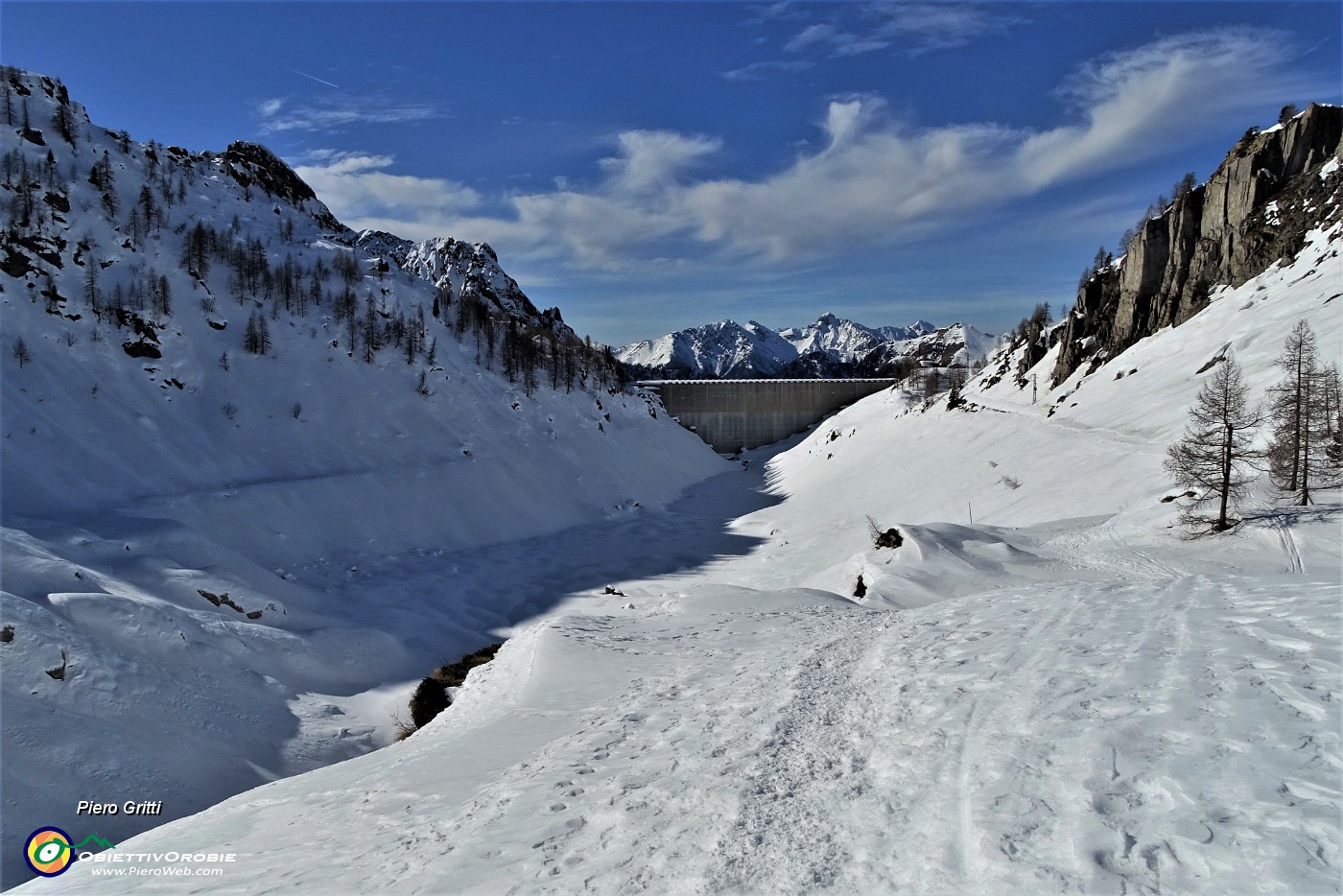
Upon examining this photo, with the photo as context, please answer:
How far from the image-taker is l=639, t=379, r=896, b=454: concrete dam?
293 ft

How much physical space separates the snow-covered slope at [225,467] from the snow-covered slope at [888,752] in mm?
4042

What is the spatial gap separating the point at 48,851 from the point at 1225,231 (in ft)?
210

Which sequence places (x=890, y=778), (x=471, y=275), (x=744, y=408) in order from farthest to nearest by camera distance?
(x=471, y=275), (x=744, y=408), (x=890, y=778)

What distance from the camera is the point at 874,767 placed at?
6.82 m

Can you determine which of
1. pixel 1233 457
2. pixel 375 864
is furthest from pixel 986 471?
pixel 375 864

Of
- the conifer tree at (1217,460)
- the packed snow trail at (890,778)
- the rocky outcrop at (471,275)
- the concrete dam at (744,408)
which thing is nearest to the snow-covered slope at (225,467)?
the packed snow trail at (890,778)

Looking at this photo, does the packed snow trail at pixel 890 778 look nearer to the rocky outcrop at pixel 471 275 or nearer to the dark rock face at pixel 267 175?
the rocky outcrop at pixel 471 275

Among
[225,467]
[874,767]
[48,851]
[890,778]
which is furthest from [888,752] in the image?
[225,467]

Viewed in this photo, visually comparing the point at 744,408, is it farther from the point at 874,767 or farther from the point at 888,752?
the point at 874,767

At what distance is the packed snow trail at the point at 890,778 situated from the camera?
199 inches

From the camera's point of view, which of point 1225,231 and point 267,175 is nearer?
point 1225,231

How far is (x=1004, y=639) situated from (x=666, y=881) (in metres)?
7.13

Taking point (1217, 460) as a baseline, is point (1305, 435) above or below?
above

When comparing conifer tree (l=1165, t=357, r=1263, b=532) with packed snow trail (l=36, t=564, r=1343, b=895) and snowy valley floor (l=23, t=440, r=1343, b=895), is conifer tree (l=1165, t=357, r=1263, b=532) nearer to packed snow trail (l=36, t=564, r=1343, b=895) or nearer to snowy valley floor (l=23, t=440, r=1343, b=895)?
snowy valley floor (l=23, t=440, r=1343, b=895)
